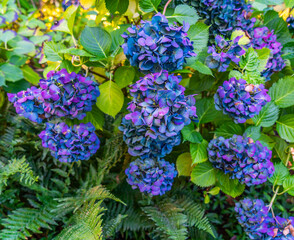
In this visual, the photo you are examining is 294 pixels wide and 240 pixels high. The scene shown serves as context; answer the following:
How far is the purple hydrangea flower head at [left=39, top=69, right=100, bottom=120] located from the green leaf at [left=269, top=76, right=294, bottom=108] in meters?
0.80

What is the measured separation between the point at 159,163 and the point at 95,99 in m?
0.38

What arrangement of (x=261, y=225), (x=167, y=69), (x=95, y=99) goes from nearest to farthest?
(x=167, y=69) → (x=95, y=99) → (x=261, y=225)

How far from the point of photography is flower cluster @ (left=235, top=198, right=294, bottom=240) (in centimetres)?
107

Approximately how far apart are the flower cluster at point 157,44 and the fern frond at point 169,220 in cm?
75

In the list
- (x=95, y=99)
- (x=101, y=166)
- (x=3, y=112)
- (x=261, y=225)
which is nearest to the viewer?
(x=95, y=99)

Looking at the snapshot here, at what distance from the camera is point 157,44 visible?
747mm

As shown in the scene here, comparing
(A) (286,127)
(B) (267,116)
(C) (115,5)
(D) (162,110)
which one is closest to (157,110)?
(D) (162,110)

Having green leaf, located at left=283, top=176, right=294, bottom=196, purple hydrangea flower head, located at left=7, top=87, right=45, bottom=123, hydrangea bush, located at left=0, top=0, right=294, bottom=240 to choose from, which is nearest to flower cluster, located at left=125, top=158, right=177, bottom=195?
hydrangea bush, located at left=0, top=0, right=294, bottom=240

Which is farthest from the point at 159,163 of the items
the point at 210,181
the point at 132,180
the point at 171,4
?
the point at 171,4

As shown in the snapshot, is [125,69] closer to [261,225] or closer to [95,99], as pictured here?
[95,99]

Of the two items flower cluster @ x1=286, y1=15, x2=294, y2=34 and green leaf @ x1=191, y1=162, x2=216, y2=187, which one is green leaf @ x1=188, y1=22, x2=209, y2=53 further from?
flower cluster @ x1=286, y1=15, x2=294, y2=34

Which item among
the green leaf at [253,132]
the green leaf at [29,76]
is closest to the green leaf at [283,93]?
the green leaf at [253,132]

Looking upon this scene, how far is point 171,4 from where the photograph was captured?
3.85 ft

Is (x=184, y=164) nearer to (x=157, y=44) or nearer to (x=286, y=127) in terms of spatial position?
(x=286, y=127)
